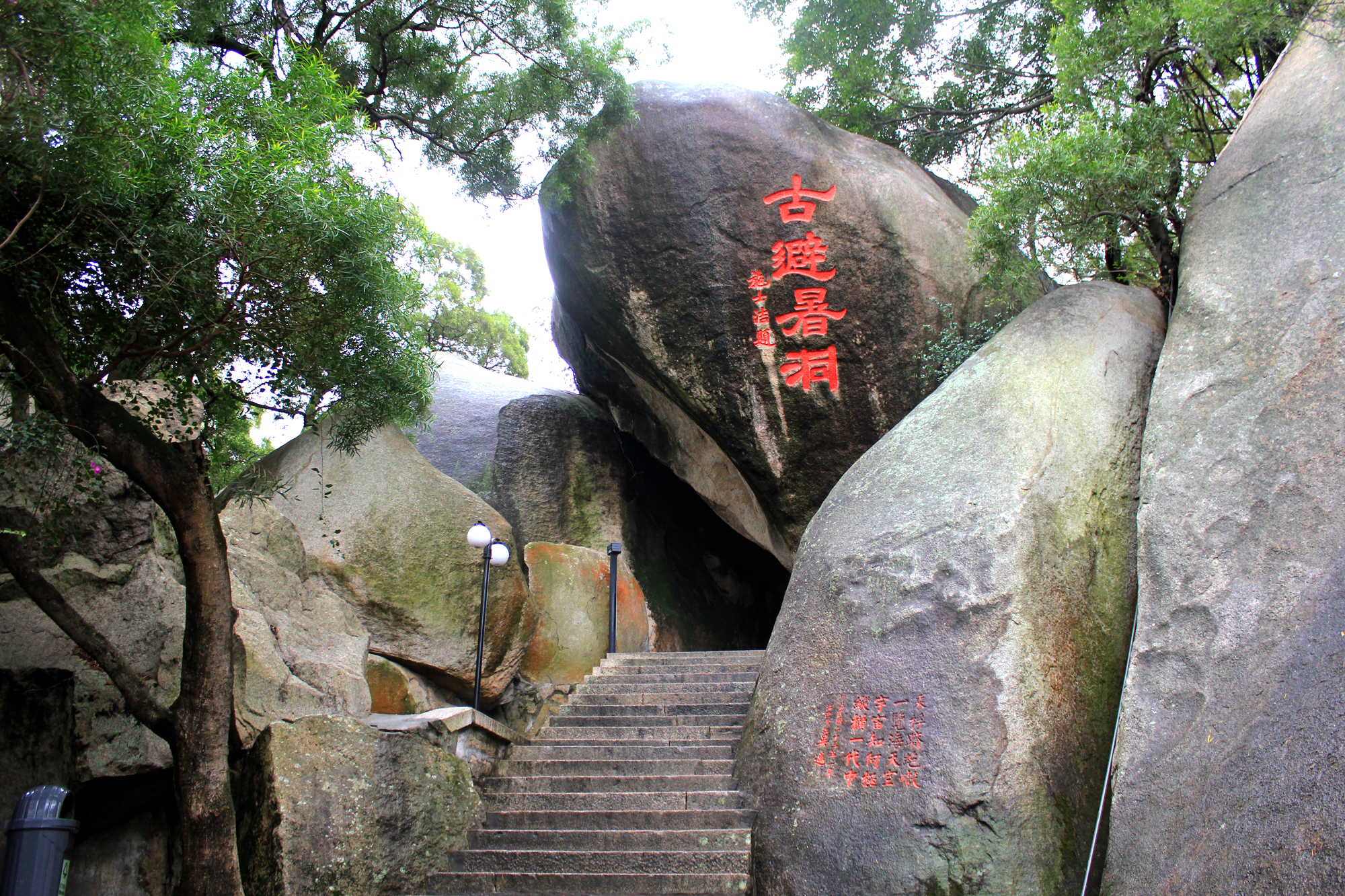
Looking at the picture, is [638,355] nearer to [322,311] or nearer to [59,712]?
[322,311]

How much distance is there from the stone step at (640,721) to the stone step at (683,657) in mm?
1249

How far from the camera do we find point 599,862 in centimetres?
542

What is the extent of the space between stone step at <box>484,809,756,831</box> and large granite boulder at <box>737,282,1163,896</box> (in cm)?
27

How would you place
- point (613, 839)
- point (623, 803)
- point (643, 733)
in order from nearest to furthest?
point (613, 839) → point (623, 803) → point (643, 733)

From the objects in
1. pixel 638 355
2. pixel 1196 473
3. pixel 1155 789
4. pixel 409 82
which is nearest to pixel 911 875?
pixel 1155 789

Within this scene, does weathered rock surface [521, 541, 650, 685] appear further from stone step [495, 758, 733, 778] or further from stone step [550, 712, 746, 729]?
stone step [495, 758, 733, 778]

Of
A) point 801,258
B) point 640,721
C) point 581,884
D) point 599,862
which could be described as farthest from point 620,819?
point 801,258

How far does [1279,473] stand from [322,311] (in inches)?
231

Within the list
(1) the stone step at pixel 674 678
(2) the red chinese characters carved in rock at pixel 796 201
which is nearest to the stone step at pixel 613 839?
(1) the stone step at pixel 674 678

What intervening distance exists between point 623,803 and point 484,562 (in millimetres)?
3133

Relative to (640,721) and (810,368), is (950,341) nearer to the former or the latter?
(810,368)

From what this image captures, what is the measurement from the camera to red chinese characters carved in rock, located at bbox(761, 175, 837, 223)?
30.4 feet

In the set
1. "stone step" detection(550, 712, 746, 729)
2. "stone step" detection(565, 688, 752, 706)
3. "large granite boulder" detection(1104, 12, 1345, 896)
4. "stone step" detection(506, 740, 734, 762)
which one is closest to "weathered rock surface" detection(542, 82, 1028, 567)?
"stone step" detection(565, 688, 752, 706)

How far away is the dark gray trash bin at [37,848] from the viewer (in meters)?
4.23
